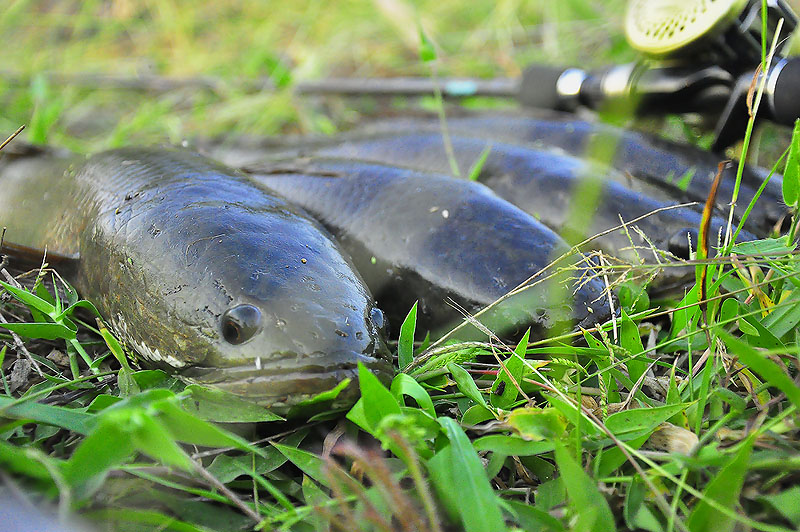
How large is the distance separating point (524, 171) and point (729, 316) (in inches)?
50.2

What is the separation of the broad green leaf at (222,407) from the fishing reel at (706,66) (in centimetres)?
210

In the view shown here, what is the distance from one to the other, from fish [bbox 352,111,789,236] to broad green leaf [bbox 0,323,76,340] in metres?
2.09

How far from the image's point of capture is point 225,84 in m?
5.47

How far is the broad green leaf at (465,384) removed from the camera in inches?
66.5

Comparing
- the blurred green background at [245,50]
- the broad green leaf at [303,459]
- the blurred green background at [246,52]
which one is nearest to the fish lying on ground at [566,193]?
the broad green leaf at [303,459]

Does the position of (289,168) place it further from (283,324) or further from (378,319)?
(283,324)

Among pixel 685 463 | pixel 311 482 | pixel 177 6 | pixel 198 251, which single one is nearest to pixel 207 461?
pixel 311 482

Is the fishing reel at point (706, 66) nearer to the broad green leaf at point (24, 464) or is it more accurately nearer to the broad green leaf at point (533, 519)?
the broad green leaf at point (533, 519)

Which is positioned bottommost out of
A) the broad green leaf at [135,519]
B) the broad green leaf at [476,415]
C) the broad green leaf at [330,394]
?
the broad green leaf at [476,415]

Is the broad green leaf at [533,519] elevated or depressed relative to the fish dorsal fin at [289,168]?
depressed

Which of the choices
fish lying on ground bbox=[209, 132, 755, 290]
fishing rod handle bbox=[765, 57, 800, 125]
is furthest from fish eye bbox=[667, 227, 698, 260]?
fishing rod handle bbox=[765, 57, 800, 125]

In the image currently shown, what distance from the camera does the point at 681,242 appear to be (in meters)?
2.37

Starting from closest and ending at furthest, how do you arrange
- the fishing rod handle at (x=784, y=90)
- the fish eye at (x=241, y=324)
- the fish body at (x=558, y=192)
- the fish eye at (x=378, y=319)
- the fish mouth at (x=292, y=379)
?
the fish mouth at (x=292, y=379)
the fish eye at (x=241, y=324)
the fish eye at (x=378, y=319)
the fish body at (x=558, y=192)
the fishing rod handle at (x=784, y=90)

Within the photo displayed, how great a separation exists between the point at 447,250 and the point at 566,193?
71 centimetres
